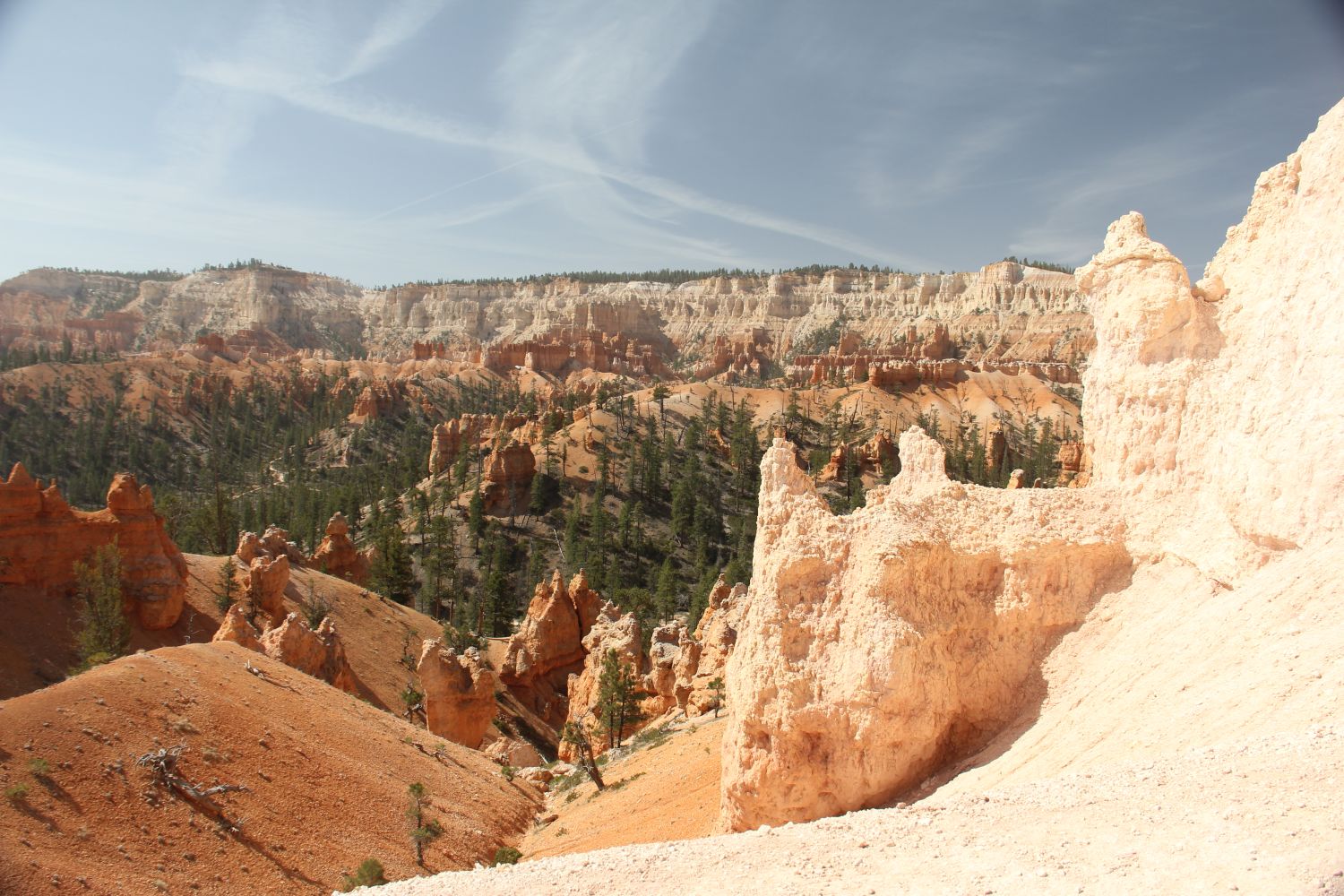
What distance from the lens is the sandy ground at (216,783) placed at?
42.6ft

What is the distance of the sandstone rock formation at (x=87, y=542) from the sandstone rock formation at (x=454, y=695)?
407 inches

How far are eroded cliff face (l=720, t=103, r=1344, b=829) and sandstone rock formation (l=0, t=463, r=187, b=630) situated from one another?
27245mm

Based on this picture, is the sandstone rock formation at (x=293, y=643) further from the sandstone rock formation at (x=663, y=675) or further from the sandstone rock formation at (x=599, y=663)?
the sandstone rock formation at (x=663, y=675)

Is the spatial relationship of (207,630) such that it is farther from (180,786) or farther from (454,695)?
(180,786)

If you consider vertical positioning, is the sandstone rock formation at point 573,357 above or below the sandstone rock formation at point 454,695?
above

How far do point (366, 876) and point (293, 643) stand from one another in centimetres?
1306

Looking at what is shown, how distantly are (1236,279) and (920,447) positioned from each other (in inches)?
192

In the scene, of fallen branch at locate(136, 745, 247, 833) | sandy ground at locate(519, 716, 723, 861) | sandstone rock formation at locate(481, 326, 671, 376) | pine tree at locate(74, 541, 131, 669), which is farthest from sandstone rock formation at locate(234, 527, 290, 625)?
sandstone rock formation at locate(481, 326, 671, 376)

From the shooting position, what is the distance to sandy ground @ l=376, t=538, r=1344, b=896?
521 cm

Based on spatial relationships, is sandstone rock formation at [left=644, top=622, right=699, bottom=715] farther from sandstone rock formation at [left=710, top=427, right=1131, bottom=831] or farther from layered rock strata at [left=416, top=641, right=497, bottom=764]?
sandstone rock formation at [left=710, top=427, right=1131, bottom=831]

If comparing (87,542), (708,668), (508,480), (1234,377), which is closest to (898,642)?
(1234,377)

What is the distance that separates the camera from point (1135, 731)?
7465 mm

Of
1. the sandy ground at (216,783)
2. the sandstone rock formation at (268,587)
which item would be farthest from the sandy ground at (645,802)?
the sandstone rock formation at (268,587)

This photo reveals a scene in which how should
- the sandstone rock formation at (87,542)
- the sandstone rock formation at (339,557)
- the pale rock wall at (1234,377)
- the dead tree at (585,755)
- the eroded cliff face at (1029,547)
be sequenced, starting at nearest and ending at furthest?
the pale rock wall at (1234,377) < the eroded cliff face at (1029,547) < the dead tree at (585,755) < the sandstone rock formation at (87,542) < the sandstone rock formation at (339,557)
